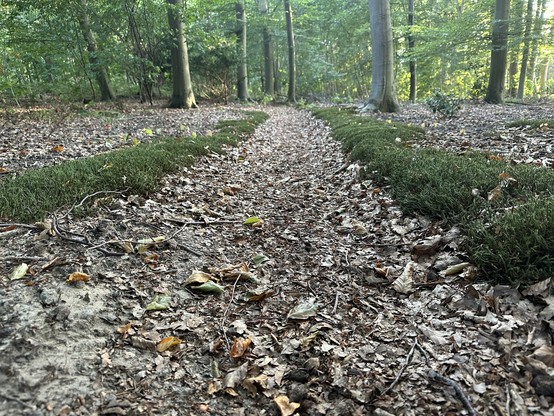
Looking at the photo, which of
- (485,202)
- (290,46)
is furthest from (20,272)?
(290,46)

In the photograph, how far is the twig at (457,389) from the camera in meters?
1.58

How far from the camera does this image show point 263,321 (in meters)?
2.39

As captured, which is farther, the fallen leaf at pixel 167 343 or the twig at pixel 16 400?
the fallen leaf at pixel 167 343

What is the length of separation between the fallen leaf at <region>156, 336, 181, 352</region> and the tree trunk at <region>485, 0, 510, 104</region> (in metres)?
14.9

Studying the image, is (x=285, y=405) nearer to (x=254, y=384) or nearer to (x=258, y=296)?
(x=254, y=384)

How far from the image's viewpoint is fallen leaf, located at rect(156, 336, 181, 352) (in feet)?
6.68

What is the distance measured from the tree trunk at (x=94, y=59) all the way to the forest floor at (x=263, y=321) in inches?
410

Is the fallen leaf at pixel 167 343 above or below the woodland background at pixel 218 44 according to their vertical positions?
below

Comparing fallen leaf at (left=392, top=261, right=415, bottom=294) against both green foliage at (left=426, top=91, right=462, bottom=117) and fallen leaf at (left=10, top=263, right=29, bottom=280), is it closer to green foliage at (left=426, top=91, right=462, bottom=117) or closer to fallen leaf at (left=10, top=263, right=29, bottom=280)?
fallen leaf at (left=10, top=263, right=29, bottom=280)

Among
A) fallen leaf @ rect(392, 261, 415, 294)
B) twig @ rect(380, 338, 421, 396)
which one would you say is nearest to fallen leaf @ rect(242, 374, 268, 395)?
twig @ rect(380, 338, 421, 396)

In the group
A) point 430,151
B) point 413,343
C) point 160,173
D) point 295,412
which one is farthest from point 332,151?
point 295,412

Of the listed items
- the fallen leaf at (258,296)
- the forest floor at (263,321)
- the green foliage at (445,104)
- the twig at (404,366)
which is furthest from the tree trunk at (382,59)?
the twig at (404,366)

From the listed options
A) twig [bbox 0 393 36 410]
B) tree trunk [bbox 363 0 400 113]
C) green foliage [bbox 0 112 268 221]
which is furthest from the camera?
tree trunk [bbox 363 0 400 113]

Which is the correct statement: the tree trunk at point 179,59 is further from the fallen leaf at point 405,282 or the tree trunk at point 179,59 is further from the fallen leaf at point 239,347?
the fallen leaf at point 239,347
